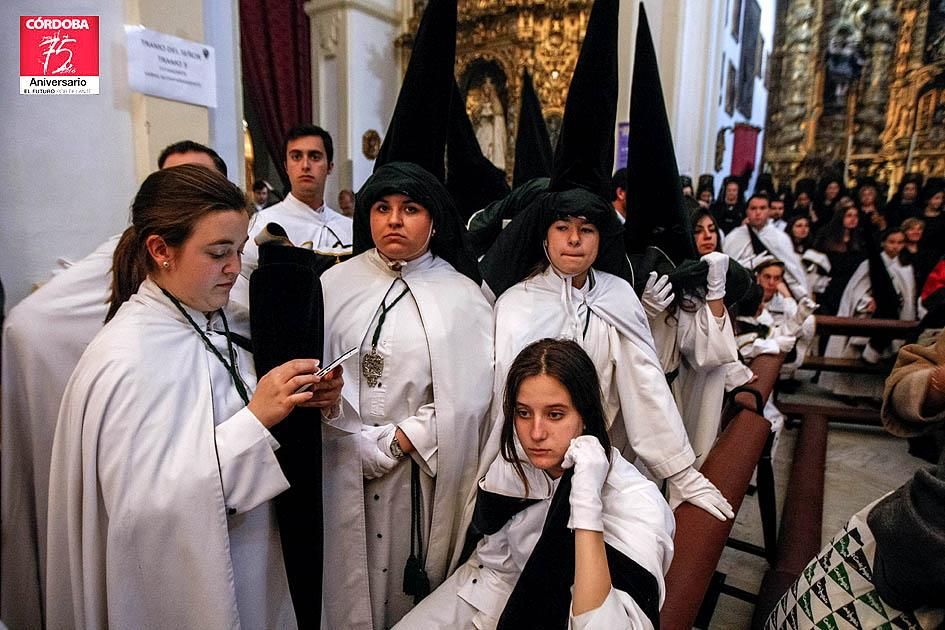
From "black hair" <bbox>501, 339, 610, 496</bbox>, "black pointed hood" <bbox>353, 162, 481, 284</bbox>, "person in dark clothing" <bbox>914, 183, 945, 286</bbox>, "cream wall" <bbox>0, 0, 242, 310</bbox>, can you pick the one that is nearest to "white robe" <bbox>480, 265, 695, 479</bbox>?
"black pointed hood" <bbox>353, 162, 481, 284</bbox>

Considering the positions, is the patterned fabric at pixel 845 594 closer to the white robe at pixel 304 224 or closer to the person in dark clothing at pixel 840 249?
the white robe at pixel 304 224

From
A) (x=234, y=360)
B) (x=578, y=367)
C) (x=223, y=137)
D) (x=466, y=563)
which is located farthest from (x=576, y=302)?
(x=223, y=137)

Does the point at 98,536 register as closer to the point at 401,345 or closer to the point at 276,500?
the point at 276,500

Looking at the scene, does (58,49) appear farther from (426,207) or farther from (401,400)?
(401,400)

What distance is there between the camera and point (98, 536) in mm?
1412

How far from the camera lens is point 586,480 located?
1.42 m

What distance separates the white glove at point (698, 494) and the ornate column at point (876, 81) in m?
17.0

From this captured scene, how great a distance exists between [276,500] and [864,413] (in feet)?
18.0

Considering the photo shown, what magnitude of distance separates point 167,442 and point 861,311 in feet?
22.8

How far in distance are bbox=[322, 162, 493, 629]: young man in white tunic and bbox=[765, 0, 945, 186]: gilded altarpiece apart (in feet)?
55.3

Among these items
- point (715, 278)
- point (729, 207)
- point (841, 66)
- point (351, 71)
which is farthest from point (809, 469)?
point (841, 66)

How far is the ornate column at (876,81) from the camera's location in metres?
15.1

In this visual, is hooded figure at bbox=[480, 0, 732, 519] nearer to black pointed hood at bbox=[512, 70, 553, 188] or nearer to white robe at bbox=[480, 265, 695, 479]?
white robe at bbox=[480, 265, 695, 479]

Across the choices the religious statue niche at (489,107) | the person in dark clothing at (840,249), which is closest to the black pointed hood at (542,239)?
the person in dark clothing at (840,249)
